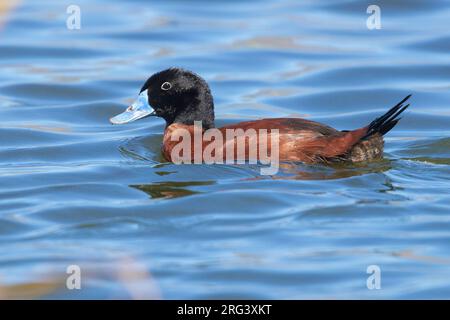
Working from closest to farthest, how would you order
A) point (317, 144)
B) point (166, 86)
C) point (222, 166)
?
point (317, 144)
point (222, 166)
point (166, 86)

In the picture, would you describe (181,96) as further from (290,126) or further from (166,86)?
(290,126)

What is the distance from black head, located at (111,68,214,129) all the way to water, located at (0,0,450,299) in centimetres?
53

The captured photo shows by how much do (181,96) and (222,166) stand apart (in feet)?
3.57

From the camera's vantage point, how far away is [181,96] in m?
10.2

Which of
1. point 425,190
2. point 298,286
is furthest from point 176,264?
point 425,190

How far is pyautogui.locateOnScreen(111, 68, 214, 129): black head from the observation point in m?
10.1

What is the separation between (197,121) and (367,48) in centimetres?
547

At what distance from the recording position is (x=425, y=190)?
29.5ft

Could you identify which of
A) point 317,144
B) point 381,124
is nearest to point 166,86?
point 317,144

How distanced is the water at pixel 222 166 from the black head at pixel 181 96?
0.53 meters

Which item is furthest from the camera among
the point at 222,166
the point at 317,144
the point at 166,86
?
the point at 166,86

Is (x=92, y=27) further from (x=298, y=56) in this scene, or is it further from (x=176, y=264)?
(x=176, y=264)

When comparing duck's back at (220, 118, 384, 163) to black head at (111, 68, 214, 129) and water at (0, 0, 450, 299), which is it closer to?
water at (0, 0, 450, 299)

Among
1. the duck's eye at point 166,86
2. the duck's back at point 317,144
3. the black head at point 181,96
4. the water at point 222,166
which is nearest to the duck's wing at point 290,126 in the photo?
the duck's back at point 317,144
